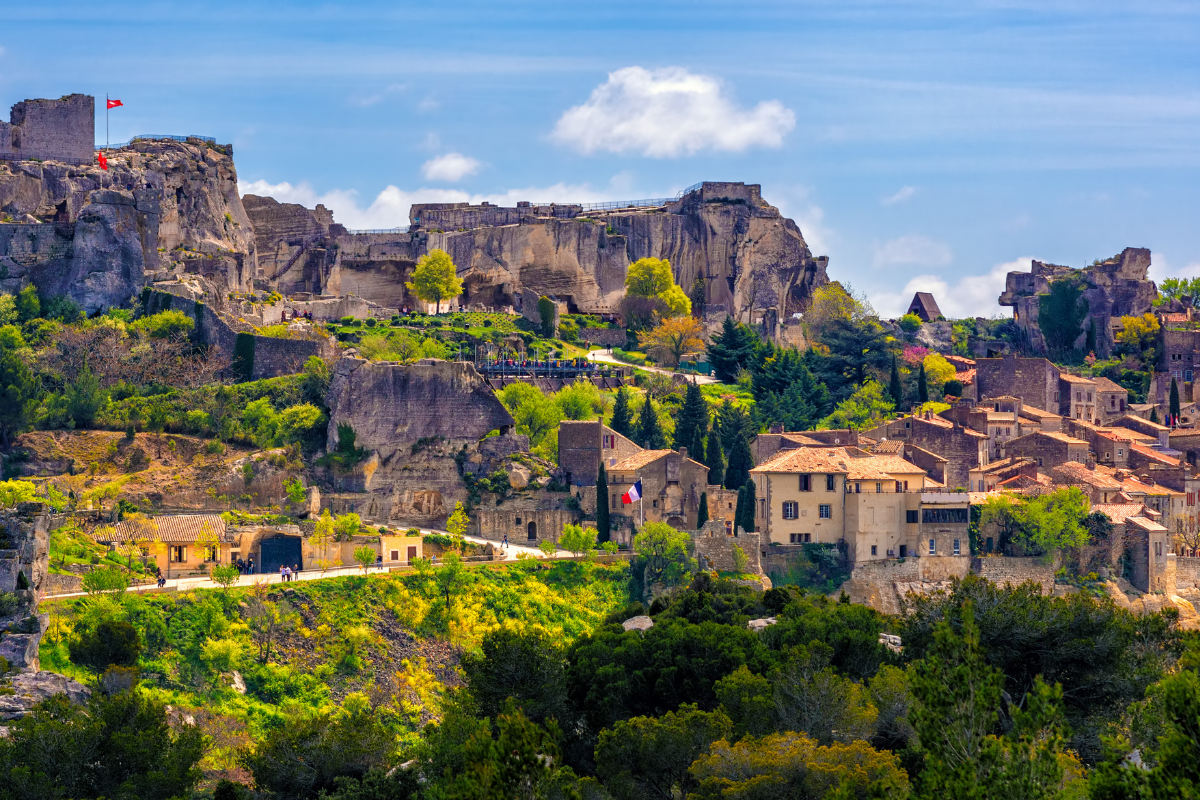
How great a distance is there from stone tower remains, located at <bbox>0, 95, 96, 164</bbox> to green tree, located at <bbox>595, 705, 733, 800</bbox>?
57.4 metres

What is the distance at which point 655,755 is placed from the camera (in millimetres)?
42031

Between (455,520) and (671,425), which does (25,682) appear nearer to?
(455,520)

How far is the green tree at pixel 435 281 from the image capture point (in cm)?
9894

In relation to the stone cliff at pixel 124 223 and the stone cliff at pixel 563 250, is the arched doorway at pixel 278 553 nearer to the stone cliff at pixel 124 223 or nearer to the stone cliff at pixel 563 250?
the stone cliff at pixel 124 223

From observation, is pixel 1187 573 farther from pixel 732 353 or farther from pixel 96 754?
pixel 96 754

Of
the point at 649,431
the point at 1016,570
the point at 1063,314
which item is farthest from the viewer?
the point at 1063,314

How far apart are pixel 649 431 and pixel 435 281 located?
2546 centimetres

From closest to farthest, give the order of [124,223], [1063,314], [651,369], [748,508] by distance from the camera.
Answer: [748,508], [124,223], [651,369], [1063,314]

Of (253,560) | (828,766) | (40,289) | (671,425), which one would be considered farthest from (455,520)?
(828,766)

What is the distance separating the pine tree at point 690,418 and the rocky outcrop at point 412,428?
778 centimetres

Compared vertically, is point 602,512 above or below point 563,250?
below

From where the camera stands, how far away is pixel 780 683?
147 ft

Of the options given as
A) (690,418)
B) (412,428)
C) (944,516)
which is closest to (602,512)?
(412,428)

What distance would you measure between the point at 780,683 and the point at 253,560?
2525cm
